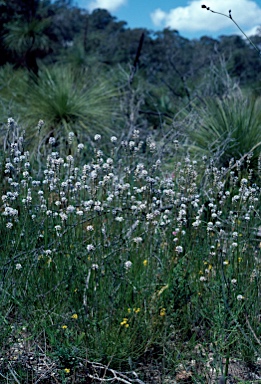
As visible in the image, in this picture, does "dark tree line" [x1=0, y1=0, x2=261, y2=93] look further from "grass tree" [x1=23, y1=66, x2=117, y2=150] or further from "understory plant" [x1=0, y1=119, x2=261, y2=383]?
"understory plant" [x1=0, y1=119, x2=261, y2=383]

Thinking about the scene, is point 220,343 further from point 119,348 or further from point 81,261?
point 81,261

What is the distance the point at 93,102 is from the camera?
786 cm

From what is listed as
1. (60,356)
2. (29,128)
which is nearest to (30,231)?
(60,356)

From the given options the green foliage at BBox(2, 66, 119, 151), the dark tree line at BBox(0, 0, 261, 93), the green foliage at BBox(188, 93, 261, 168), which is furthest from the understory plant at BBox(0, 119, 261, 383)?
the dark tree line at BBox(0, 0, 261, 93)

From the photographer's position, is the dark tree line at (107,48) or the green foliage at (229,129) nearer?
the green foliage at (229,129)

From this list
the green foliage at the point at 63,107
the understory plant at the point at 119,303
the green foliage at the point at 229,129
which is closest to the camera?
the understory plant at the point at 119,303

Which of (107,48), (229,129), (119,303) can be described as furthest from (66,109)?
(107,48)

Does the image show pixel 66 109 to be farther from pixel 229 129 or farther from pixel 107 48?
pixel 107 48

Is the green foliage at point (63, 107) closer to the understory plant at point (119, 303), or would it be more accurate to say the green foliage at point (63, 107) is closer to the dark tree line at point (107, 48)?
the dark tree line at point (107, 48)

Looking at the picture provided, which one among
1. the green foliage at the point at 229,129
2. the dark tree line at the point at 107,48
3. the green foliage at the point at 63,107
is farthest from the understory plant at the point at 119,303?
the dark tree line at the point at 107,48

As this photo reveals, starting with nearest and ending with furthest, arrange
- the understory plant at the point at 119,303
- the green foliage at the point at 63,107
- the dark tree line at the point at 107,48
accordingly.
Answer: the understory plant at the point at 119,303 < the green foliage at the point at 63,107 < the dark tree line at the point at 107,48

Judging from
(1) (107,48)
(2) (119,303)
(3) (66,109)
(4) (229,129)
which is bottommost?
(2) (119,303)

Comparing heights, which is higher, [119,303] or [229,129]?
[229,129]

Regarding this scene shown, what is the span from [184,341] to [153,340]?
11.8 inches
